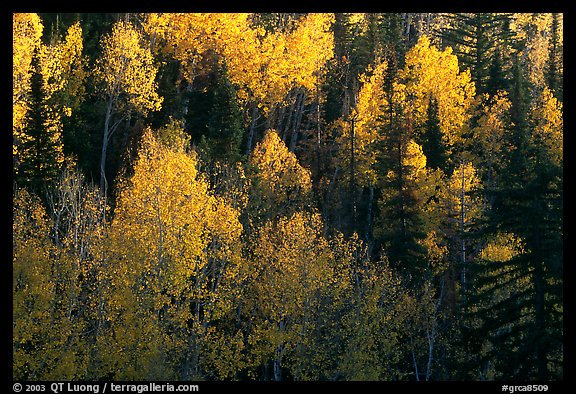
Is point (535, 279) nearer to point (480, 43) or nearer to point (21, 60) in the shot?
point (21, 60)

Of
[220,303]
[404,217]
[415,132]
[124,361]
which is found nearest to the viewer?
[124,361]

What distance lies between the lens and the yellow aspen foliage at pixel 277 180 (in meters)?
40.2

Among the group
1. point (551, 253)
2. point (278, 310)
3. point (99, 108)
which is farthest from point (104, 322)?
point (551, 253)

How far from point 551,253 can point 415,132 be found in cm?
2591

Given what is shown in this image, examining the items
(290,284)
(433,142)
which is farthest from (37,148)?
(433,142)

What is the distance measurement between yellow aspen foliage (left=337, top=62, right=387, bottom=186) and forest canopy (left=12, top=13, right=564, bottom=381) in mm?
162

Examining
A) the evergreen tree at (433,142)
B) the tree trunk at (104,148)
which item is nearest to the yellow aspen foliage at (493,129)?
the evergreen tree at (433,142)

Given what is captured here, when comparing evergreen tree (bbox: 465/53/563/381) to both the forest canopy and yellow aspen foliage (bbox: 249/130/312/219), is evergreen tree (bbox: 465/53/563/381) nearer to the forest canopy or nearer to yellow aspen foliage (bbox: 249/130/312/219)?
the forest canopy

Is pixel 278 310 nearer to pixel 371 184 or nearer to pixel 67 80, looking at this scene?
pixel 371 184

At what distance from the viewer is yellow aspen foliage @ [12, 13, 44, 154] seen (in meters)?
37.9

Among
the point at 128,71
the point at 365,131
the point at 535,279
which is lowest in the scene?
the point at 535,279

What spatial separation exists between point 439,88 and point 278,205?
52.6 feet

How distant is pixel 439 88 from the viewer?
49.3m

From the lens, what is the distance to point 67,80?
4259cm
